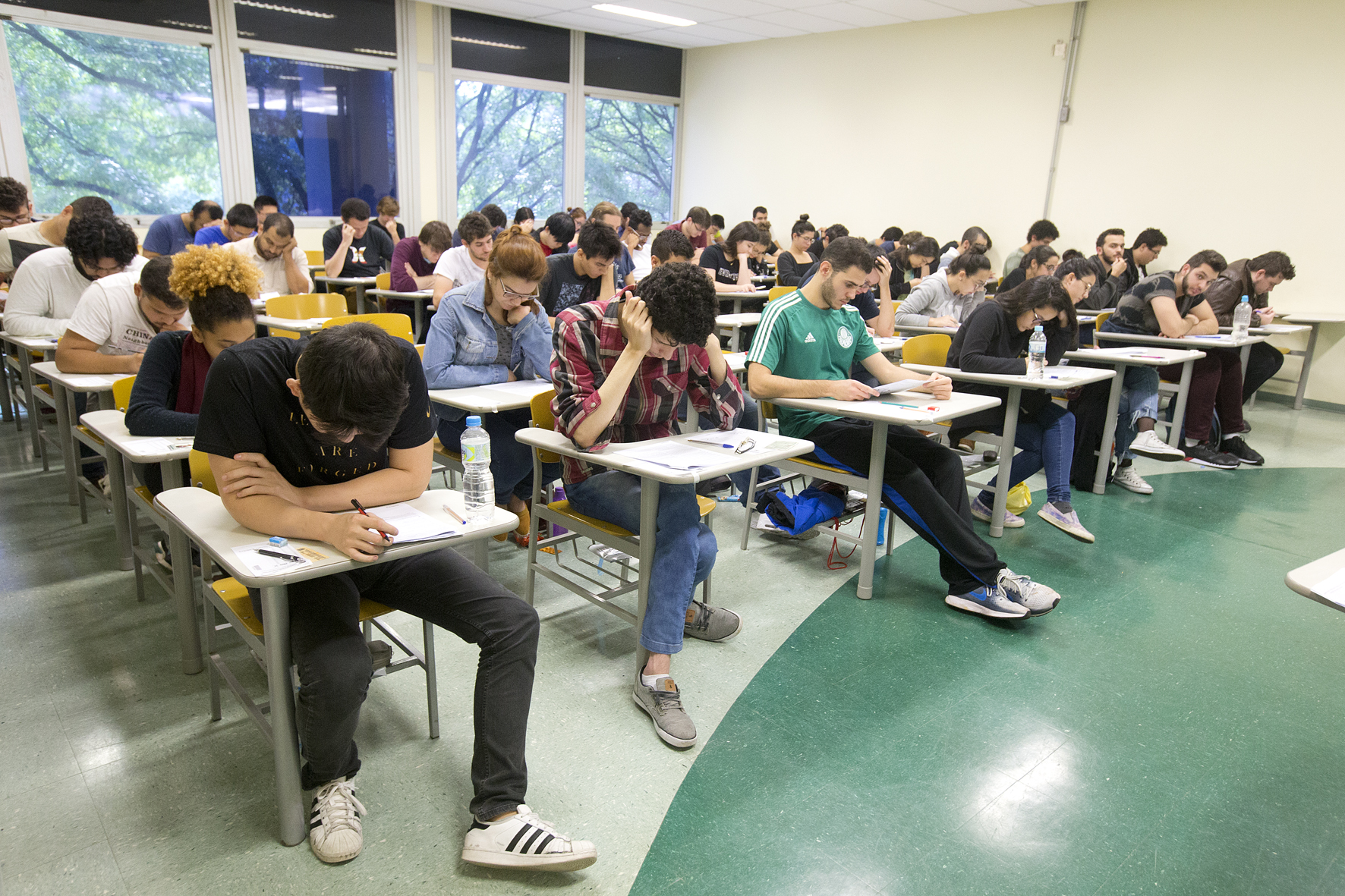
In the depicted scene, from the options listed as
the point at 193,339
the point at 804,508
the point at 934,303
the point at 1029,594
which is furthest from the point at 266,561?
the point at 934,303

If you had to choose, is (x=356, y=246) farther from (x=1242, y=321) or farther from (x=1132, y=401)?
(x=1242, y=321)

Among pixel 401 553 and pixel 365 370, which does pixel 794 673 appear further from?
pixel 365 370

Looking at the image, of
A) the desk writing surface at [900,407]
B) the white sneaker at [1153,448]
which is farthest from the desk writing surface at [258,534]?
the white sneaker at [1153,448]

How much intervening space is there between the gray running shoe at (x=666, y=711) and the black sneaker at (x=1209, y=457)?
4.18 meters

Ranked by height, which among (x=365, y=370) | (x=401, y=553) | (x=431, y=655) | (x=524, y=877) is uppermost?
(x=365, y=370)

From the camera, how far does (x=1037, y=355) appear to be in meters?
3.49

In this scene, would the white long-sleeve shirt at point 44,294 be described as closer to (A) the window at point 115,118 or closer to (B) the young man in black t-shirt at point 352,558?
(B) the young man in black t-shirt at point 352,558

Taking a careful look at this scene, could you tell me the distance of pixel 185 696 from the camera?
2.23 metres

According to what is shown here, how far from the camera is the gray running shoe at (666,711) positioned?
212 cm

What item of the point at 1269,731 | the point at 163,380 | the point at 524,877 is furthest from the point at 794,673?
the point at 163,380

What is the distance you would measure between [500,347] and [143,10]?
6.61 m

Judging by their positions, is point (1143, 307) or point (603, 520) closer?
point (603, 520)

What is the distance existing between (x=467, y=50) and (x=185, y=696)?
8811mm

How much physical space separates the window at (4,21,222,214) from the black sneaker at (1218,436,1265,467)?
28.7 ft
